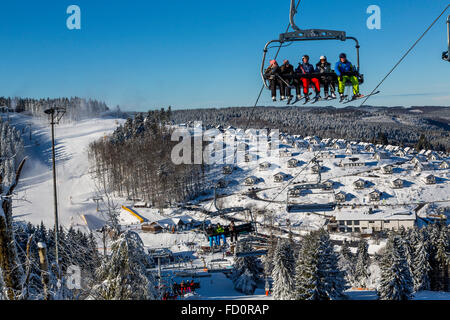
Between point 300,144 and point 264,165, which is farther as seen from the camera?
point 300,144

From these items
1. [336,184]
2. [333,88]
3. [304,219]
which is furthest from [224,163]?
[333,88]

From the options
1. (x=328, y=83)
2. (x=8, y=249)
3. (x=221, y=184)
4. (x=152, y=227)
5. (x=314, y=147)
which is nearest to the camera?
(x=8, y=249)

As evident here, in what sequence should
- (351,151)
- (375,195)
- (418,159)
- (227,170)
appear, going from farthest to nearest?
(351,151)
(418,159)
(227,170)
(375,195)

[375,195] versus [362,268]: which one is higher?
[375,195]

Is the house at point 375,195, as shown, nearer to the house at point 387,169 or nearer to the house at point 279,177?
the house at point 387,169

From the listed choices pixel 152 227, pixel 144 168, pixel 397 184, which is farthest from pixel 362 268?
pixel 144 168

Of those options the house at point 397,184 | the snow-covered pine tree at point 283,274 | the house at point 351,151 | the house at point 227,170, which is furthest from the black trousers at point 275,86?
the house at point 351,151

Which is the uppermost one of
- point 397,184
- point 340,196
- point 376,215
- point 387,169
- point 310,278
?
point 387,169

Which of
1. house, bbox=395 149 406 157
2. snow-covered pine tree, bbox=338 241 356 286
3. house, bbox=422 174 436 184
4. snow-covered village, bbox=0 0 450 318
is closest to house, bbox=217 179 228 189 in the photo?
snow-covered village, bbox=0 0 450 318

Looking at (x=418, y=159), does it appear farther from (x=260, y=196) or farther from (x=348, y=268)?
(x=348, y=268)
